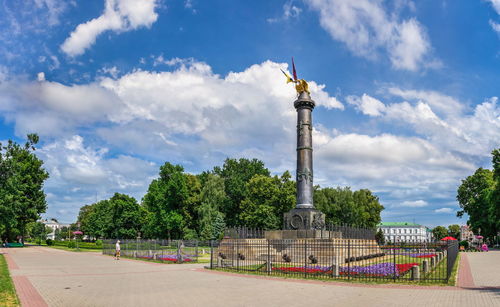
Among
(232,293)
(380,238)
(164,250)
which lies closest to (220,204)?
(380,238)

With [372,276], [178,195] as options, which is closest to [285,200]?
[178,195]

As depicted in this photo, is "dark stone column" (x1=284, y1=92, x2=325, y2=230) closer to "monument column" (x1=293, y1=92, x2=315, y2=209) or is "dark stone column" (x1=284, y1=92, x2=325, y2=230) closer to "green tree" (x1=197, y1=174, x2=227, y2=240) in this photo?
"monument column" (x1=293, y1=92, x2=315, y2=209)

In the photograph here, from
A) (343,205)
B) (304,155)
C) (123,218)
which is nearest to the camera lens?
(304,155)

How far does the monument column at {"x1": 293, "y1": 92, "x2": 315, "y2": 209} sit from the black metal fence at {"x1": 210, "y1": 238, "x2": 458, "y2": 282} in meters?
5.31

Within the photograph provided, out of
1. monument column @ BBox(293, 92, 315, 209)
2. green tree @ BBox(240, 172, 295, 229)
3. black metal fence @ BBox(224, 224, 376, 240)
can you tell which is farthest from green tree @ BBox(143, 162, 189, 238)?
monument column @ BBox(293, 92, 315, 209)

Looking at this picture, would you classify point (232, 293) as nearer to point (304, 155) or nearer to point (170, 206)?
point (304, 155)

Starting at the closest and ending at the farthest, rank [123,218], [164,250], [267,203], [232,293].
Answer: [232,293] → [164,250] → [267,203] → [123,218]

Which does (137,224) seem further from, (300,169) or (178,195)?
(300,169)

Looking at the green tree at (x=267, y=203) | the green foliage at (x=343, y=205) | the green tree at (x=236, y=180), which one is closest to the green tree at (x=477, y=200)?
the green foliage at (x=343, y=205)

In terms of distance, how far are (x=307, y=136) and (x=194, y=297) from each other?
21.4 m

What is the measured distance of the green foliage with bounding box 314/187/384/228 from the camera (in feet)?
209

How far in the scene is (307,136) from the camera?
105 feet

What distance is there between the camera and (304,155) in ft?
104

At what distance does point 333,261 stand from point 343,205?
42934 millimetres
